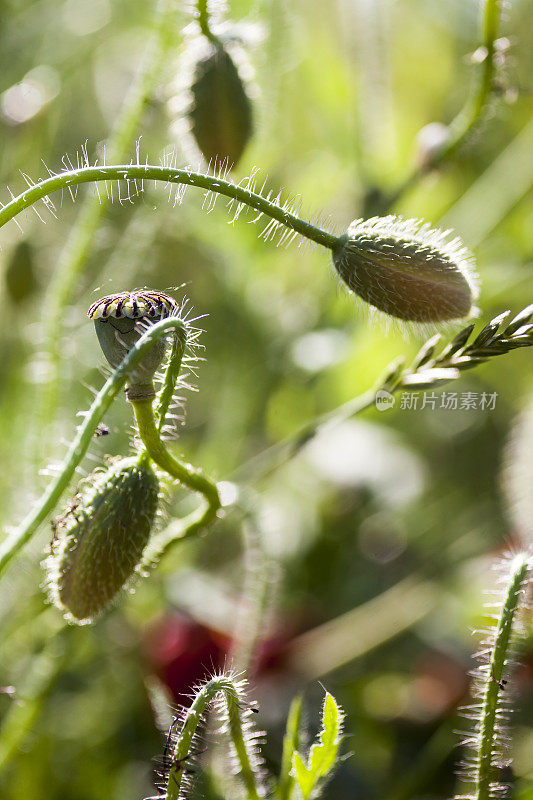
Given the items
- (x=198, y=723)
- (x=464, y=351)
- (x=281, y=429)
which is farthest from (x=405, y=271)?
(x=281, y=429)

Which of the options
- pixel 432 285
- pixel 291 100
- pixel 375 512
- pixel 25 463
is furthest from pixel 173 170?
pixel 291 100

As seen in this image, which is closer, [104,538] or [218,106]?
[104,538]

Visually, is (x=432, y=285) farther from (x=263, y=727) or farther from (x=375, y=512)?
(x=375, y=512)

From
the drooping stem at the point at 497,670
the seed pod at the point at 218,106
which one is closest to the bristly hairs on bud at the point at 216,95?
the seed pod at the point at 218,106

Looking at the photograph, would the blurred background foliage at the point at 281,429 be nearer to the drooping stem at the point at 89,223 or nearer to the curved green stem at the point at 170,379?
the drooping stem at the point at 89,223

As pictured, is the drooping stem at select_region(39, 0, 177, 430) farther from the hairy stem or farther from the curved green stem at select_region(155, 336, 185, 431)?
the curved green stem at select_region(155, 336, 185, 431)

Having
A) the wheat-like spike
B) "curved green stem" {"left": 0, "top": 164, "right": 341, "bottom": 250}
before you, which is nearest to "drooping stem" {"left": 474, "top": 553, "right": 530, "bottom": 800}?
the wheat-like spike

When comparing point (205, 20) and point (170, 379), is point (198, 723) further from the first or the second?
point (205, 20)
